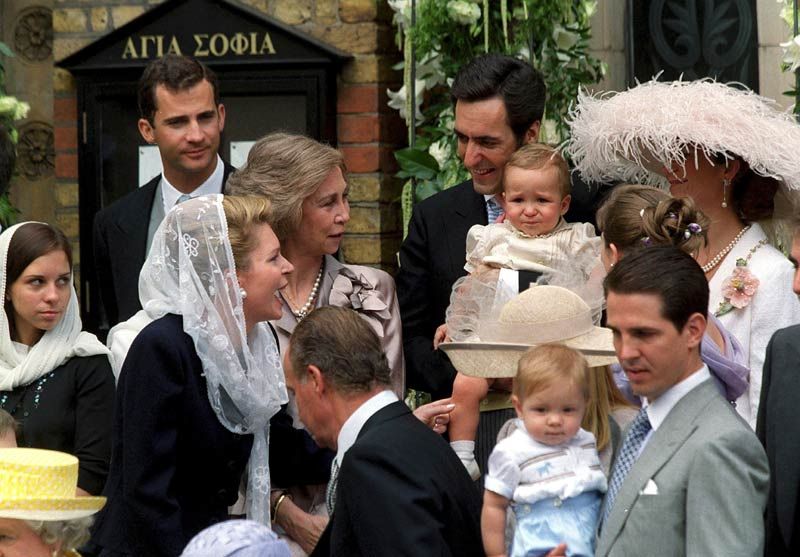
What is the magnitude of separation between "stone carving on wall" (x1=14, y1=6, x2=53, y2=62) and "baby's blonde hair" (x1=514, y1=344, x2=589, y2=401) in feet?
13.6

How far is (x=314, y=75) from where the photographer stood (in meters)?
6.59

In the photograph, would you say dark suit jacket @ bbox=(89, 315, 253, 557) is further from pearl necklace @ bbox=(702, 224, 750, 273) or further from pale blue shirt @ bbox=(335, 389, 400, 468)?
pearl necklace @ bbox=(702, 224, 750, 273)

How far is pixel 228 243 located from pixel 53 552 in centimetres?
93

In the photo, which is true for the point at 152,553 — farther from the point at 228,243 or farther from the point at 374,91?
the point at 374,91

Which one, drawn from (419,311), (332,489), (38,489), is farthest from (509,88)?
(38,489)

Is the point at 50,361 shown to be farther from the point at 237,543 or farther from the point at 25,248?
the point at 237,543

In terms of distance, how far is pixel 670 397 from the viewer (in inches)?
139

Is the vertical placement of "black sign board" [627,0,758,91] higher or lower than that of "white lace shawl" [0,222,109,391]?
higher

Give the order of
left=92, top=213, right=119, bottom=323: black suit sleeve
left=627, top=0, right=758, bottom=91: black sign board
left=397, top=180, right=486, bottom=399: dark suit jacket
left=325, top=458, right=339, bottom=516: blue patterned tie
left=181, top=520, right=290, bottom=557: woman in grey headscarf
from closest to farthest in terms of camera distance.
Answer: left=181, top=520, right=290, bottom=557: woman in grey headscarf → left=325, top=458, right=339, bottom=516: blue patterned tie → left=397, top=180, right=486, bottom=399: dark suit jacket → left=92, top=213, right=119, bottom=323: black suit sleeve → left=627, top=0, right=758, bottom=91: black sign board

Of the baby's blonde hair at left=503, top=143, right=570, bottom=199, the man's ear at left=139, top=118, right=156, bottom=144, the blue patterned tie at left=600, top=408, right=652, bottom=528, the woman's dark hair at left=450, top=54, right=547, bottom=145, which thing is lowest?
the blue patterned tie at left=600, top=408, right=652, bottom=528

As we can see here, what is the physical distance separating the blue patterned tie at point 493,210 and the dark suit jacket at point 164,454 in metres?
1.28

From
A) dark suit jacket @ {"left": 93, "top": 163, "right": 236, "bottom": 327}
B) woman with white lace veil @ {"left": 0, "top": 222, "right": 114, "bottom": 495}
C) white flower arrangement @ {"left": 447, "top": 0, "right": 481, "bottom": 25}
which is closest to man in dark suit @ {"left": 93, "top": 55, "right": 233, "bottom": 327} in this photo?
dark suit jacket @ {"left": 93, "top": 163, "right": 236, "bottom": 327}

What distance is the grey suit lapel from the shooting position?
11.3 feet

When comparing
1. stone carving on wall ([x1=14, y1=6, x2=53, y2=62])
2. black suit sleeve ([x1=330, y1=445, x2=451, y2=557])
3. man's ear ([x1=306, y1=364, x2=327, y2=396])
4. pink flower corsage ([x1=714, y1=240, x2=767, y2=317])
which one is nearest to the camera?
black suit sleeve ([x1=330, y1=445, x2=451, y2=557])
